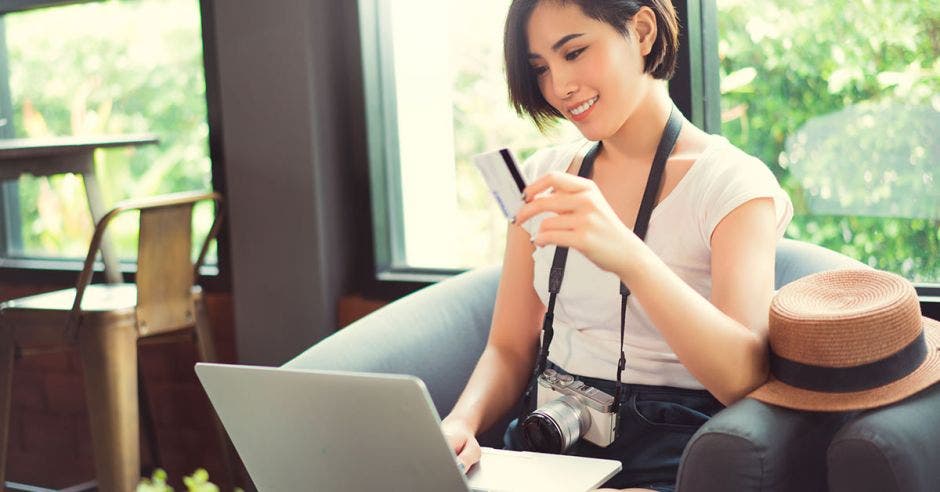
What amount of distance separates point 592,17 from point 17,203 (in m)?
2.59

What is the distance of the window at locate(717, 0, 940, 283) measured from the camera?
2.04 metres

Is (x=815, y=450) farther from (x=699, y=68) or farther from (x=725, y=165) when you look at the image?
(x=699, y=68)

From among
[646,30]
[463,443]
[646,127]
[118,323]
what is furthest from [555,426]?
[118,323]

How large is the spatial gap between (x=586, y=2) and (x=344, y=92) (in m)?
1.21

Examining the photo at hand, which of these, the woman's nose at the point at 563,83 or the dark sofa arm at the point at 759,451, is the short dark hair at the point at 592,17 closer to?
the woman's nose at the point at 563,83

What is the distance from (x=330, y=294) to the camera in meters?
2.73

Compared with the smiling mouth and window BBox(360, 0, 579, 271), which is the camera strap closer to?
the smiling mouth

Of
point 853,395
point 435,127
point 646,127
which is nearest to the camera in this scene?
point 853,395

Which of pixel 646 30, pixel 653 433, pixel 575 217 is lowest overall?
pixel 653 433

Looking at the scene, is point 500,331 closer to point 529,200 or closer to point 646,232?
point 646,232

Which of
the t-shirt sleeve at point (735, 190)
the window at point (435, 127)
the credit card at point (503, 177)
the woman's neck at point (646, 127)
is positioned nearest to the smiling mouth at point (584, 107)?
the woman's neck at point (646, 127)

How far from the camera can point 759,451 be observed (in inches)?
49.7

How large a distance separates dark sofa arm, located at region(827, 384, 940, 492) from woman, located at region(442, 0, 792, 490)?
0.21 metres

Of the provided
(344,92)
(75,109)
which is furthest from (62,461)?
(344,92)
